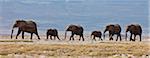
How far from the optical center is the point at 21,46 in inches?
1299

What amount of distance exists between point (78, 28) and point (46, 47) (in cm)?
2693

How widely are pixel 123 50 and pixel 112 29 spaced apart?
991 inches

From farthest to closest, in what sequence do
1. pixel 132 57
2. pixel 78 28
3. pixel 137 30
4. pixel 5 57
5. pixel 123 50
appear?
1. pixel 78 28
2. pixel 137 30
3. pixel 123 50
4. pixel 132 57
5. pixel 5 57

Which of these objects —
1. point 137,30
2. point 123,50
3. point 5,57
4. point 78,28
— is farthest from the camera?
point 78,28

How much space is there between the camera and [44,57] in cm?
2698

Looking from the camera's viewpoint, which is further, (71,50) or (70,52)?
(71,50)

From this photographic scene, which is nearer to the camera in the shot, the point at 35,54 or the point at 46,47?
the point at 35,54

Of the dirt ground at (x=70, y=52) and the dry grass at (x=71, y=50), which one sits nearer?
the dirt ground at (x=70, y=52)

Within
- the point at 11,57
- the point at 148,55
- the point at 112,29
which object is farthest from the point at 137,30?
the point at 11,57

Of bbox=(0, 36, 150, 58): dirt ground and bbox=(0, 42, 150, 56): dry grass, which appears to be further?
bbox=(0, 42, 150, 56): dry grass

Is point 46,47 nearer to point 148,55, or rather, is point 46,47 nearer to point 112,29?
point 148,55

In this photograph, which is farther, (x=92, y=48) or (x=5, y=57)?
(x=92, y=48)

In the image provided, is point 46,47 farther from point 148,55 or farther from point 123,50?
point 148,55

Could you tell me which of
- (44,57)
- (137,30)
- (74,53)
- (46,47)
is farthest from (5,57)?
(137,30)
